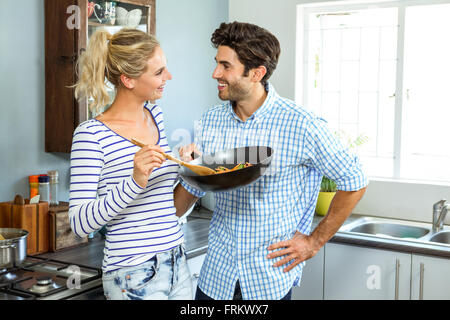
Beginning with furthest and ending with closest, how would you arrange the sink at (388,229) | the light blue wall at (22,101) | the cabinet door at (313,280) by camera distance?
the sink at (388,229) < the cabinet door at (313,280) < the light blue wall at (22,101)

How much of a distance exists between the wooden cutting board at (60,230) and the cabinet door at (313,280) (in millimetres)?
1184

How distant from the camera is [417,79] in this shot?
3.07 meters

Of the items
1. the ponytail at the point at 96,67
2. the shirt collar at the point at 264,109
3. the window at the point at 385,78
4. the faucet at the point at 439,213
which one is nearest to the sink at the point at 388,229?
the faucet at the point at 439,213

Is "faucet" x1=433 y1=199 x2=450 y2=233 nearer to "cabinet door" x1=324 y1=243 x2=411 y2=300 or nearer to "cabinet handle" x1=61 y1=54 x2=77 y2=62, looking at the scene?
"cabinet door" x1=324 y1=243 x2=411 y2=300

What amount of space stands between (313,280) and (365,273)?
0.29m

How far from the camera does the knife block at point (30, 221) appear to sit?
2.14m

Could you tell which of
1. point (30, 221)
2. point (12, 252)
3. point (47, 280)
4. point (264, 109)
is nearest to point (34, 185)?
point (30, 221)

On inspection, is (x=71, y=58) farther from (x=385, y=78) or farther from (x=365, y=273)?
(x=385, y=78)

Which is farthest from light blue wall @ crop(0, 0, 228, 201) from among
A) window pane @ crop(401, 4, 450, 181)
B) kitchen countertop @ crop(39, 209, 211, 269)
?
window pane @ crop(401, 4, 450, 181)

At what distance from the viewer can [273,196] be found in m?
1.61

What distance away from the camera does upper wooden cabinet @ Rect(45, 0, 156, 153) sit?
7.27 ft

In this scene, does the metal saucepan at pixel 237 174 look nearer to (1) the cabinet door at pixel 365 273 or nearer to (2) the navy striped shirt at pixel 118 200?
(2) the navy striped shirt at pixel 118 200
